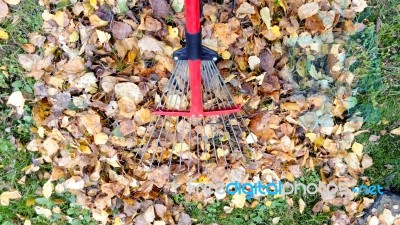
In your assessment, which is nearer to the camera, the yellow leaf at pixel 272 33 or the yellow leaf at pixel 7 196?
the yellow leaf at pixel 272 33

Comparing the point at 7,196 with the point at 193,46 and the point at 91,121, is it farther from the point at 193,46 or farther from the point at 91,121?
the point at 193,46

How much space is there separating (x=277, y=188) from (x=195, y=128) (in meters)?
0.43

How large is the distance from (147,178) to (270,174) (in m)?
0.49

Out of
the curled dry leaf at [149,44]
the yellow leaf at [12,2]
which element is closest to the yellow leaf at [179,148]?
the curled dry leaf at [149,44]

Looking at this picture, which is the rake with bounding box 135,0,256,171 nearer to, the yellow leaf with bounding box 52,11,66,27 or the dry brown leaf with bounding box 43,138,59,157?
the dry brown leaf with bounding box 43,138,59,157

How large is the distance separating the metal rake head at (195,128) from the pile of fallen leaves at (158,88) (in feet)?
0.13

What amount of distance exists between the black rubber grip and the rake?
83 millimetres

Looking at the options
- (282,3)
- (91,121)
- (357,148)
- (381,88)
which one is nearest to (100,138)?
(91,121)

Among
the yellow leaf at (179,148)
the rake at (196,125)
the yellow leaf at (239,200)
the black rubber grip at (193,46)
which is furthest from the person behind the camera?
the yellow leaf at (239,200)

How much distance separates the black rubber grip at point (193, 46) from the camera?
1.59 m

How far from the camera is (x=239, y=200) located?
2010 millimetres

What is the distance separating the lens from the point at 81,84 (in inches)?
71.9

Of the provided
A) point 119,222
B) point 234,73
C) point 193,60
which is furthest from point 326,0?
point 119,222

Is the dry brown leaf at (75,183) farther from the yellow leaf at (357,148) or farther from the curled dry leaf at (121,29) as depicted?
the yellow leaf at (357,148)
